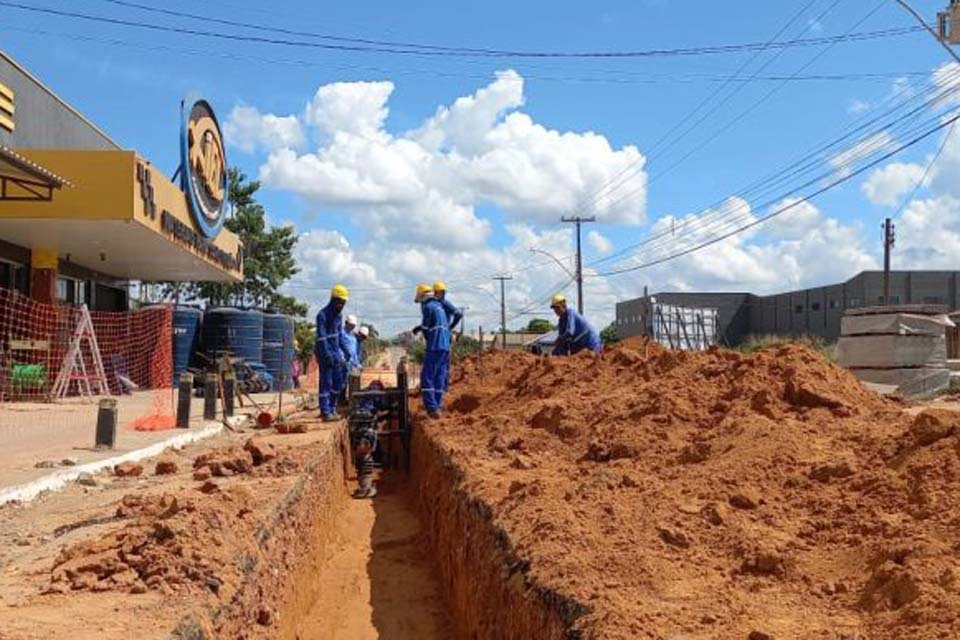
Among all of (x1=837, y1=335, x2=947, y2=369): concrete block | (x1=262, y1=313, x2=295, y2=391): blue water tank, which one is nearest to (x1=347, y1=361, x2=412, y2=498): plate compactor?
(x1=837, y1=335, x2=947, y2=369): concrete block

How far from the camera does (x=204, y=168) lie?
76.9ft

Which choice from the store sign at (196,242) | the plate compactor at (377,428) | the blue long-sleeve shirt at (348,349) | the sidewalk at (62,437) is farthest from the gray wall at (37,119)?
the plate compactor at (377,428)

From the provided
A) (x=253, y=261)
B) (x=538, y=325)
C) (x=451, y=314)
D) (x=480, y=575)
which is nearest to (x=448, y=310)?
(x=451, y=314)

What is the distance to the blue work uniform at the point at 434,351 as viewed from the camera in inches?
478

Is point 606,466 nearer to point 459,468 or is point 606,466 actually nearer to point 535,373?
point 459,468

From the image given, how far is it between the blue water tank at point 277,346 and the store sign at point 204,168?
356cm

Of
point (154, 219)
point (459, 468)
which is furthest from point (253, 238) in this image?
point (459, 468)

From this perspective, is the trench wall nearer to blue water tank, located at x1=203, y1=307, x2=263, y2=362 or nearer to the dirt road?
the dirt road

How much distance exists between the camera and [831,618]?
323 cm

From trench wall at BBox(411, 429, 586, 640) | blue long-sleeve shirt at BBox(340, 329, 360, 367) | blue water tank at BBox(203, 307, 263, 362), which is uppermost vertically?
blue water tank at BBox(203, 307, 263, 362)

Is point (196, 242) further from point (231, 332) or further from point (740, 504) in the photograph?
point (740, 504)

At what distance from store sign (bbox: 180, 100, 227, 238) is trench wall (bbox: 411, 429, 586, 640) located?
13770 millimetres

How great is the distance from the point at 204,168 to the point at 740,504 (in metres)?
21.1

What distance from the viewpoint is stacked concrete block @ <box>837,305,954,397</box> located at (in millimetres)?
15227
